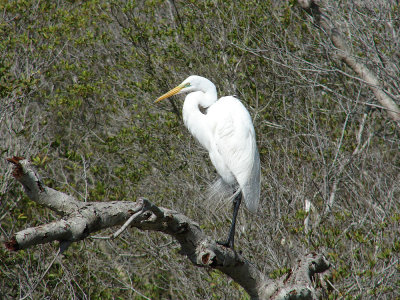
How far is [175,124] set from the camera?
6520 millimetres

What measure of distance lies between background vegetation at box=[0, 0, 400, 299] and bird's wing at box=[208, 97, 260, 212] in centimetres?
74

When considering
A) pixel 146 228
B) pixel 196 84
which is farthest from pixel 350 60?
pixel 146 228

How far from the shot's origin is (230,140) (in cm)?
452

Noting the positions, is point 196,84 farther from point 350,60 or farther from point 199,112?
point 350,60

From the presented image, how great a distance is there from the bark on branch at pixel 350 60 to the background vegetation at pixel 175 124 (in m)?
0.12

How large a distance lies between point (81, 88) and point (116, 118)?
728 millimetres

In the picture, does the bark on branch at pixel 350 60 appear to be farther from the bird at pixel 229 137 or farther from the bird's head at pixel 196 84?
the bird's head at pixel 196 84

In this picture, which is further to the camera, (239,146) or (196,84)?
(196,84)

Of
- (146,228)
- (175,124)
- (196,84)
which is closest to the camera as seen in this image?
(146,228)

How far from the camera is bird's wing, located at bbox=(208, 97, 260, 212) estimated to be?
4.41 metres

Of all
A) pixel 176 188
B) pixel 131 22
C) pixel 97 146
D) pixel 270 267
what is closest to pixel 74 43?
pixel 131 22

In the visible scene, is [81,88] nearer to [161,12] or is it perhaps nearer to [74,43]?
[74,43]

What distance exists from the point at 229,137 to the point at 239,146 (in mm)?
140

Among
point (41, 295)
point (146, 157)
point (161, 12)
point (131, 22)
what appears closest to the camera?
point (41, 295)
